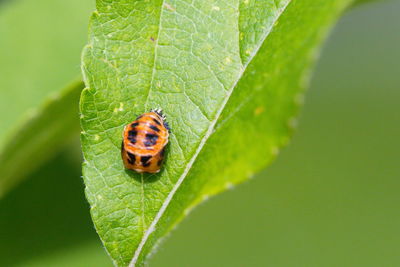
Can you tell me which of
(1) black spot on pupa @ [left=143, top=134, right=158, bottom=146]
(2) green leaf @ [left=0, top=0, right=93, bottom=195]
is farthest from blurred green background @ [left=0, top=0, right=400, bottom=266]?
(1) black spot on pupa @ [left=143, top=134, right=158, bottom=146]

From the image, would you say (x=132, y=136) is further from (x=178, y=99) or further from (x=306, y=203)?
(x=306, y=203)

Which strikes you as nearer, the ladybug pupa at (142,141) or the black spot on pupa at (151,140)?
the ladybug pupa at (142,141)

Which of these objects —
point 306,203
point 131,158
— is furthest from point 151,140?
point 306,203

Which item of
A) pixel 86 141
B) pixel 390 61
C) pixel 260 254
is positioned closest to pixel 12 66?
pixel 86 141

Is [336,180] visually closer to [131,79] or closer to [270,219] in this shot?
[270,219]

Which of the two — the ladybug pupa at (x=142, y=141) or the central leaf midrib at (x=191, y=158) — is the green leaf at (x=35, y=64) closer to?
the ladybug pupa at (x=142, y=141)

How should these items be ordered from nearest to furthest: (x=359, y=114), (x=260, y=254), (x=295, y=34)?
1. (x=295, y=34)
2. (x=260, y=254)
3. (x=359, y=114)

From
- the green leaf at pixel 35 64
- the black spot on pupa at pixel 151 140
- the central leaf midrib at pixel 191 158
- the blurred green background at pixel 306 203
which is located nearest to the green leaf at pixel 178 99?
the central leaf midrib at pixel 191 158
